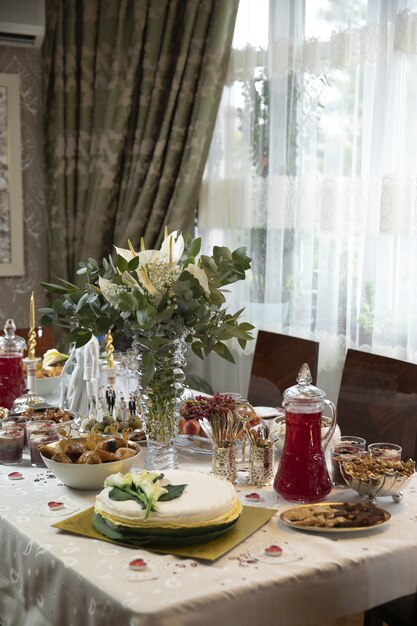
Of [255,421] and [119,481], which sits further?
[255,421]

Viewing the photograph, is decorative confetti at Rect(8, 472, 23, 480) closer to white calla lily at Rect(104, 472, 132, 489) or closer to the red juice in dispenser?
white calla lily at Rect(104, 472, 132, 489)

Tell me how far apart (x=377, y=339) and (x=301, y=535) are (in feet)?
5.80

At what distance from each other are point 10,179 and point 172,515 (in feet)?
10.8

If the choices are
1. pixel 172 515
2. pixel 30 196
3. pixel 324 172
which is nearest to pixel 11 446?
pixel 172 515

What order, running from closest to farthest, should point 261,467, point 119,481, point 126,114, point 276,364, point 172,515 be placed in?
point 172,515
point 119,481
point 261,467
point 276,364
point 126,114

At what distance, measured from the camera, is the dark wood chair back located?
237 centimetres

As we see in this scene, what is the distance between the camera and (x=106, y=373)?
2.48 meters

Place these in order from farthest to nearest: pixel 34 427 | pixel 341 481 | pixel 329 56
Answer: pixel 329 56
pixel 34 427
pixel 341 481

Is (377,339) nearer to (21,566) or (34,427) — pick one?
(34,427)

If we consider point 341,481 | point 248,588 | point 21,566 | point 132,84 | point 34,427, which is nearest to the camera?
point 248,588

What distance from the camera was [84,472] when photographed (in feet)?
5.91

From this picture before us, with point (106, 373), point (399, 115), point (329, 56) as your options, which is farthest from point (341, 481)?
point (329, 56)

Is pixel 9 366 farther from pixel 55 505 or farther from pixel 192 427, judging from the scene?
pixel 55 505

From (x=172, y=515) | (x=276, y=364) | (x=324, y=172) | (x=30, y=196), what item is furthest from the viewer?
(x=30, y=196)
